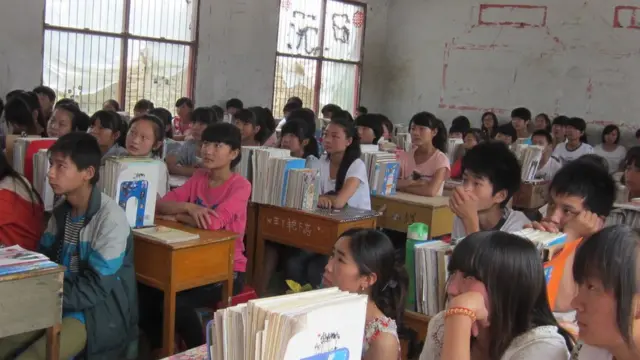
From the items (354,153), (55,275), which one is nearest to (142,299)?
(55,275)

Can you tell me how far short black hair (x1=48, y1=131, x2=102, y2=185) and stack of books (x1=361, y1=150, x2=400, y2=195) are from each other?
88.9 inches

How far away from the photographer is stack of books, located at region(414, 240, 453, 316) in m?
2.14

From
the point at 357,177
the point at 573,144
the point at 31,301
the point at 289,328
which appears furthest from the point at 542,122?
the point at 289,328

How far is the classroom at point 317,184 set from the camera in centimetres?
149

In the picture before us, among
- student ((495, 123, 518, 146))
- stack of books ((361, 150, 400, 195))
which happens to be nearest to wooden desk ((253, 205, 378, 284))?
stack of books ((361, 150, 400, 195))

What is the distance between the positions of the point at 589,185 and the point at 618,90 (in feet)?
21.9

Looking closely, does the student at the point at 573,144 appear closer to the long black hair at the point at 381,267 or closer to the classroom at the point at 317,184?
the classroom at the point at 317,184

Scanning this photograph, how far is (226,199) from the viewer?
3266 millimetres

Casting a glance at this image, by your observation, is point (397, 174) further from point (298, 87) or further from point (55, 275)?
point (298, 87)

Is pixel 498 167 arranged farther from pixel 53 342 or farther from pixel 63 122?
pixel 63 122

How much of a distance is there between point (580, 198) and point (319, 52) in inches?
287

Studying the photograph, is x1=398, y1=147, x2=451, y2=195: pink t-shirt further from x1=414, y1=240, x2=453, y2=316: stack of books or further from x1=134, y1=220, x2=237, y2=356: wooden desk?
x1=414, y1=240, x2=453, y2=316: stack of books

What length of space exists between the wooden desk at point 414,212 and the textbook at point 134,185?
184cm

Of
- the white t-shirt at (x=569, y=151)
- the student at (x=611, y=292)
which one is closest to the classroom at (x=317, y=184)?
the student at (x=611, y=292)
